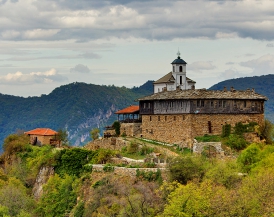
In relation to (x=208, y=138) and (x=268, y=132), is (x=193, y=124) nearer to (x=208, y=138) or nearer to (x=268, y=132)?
(x=208, y=138)

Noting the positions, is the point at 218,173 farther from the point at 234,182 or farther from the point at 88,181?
the point at 88,181

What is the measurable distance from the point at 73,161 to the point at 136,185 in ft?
37.2

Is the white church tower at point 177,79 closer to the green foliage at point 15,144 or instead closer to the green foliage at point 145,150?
the green foliage at point 145,150

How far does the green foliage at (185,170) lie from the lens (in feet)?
178

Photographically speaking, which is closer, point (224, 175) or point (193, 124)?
point (224, 175)

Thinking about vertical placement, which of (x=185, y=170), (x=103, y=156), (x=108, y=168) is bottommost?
(x=108, y=168)

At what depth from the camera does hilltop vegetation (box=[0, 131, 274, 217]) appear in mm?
46625

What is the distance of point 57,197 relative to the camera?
6347cm

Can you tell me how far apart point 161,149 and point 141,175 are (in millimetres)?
7892

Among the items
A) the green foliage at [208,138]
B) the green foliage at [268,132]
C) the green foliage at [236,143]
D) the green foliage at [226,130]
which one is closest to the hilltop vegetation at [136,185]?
the green foliage at [236,143]

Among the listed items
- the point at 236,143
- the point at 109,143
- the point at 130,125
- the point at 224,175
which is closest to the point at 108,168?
the point at 224,175

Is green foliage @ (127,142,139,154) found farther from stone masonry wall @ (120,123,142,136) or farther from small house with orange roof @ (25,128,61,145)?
small house with orange roof @ (25,128,61,145)

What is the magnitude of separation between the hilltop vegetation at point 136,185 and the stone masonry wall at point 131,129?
17.1 feet

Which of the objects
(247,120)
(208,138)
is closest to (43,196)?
(208,138)
